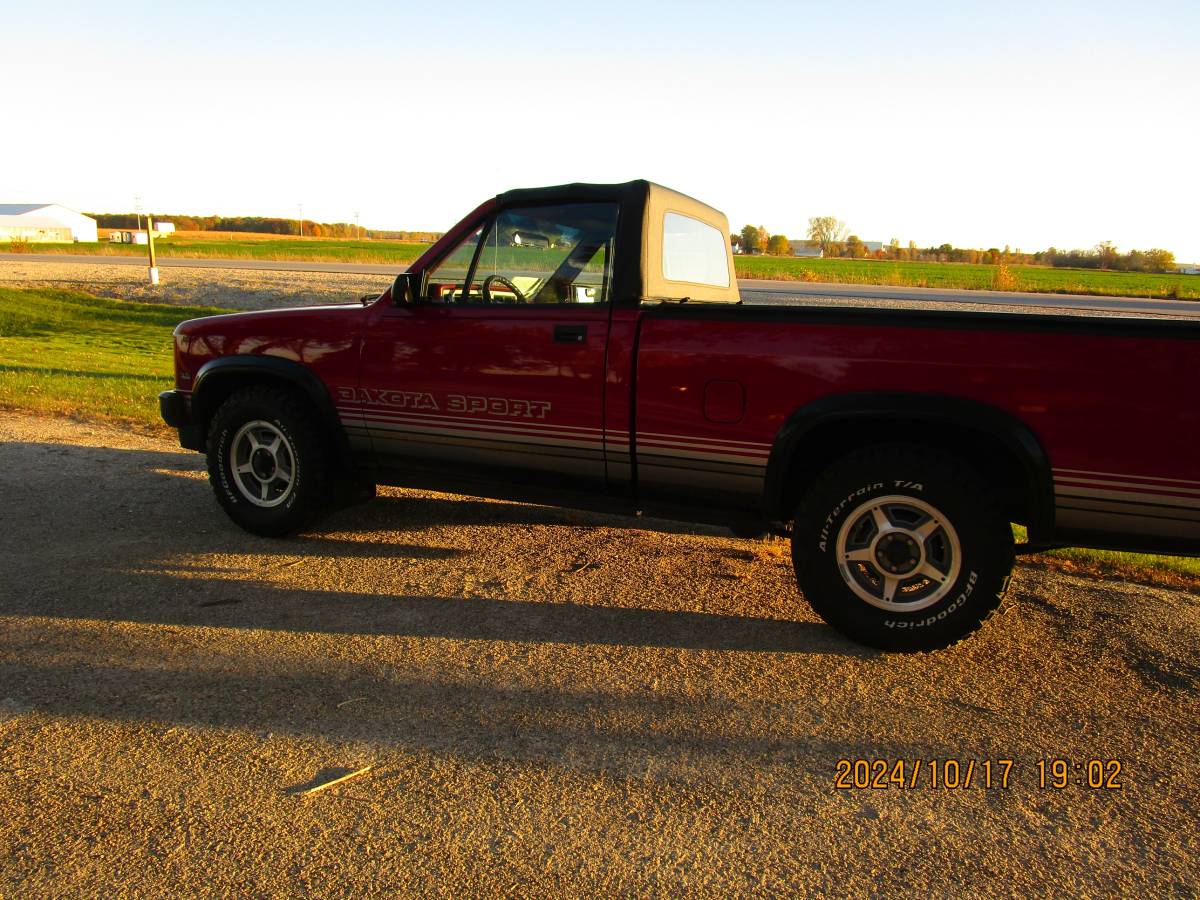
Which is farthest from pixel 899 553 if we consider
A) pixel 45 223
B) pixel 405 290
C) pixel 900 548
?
pixel 45 223

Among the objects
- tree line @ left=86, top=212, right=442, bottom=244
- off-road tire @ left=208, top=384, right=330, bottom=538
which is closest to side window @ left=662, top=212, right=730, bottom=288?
Answer: off-road tire @ left=208, top=384, right=330, bottom=538

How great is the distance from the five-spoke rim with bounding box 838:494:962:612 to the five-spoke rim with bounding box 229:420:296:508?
3039mm

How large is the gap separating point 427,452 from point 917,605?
2.54 meters

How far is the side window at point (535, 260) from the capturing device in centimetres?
441

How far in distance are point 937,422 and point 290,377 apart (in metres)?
3.33

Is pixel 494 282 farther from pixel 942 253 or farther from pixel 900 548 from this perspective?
Answer: pixel 942 253

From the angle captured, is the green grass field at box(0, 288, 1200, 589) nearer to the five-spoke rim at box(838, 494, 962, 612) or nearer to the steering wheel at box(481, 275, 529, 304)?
the five-spoke rim at box(838, 494, 962, 612)

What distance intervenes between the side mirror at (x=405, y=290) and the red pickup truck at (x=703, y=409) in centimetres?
1

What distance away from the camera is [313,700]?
3.17 meters

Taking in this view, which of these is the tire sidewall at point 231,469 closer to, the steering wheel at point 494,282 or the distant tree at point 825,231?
the steering wheel at point 494,282

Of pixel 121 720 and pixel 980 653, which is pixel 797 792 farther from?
pixel 121 720

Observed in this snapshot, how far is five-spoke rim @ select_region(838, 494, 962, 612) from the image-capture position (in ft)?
11.9

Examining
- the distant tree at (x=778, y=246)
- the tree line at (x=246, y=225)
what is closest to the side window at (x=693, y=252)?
the distant tree at (x=778, y=246)
